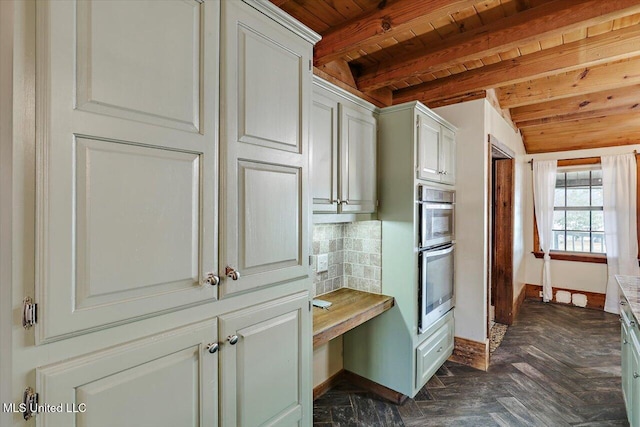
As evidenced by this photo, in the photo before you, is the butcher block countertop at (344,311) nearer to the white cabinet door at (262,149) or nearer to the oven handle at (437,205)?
the white cabinet door at (262,149)

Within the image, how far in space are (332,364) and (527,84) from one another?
3397mm

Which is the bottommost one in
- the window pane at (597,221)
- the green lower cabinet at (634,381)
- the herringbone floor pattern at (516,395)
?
the herringbone floor pattern at (516,395)

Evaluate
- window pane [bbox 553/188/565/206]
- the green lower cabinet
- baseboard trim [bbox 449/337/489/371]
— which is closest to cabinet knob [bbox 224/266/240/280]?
the green lower cabinet

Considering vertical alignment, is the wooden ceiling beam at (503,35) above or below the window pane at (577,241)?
above

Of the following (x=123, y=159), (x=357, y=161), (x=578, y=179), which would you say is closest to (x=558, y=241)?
(x=578, y=179)

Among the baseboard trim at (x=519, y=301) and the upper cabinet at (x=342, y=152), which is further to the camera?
the baseboard trim at (x=519, y=301)

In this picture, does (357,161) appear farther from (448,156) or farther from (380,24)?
(448,156)

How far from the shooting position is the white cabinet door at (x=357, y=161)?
2.15m

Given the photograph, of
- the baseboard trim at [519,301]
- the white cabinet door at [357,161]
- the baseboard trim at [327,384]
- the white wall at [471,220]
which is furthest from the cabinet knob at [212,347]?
the baseboard trim at [519,301]

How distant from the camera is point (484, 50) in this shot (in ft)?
7.21

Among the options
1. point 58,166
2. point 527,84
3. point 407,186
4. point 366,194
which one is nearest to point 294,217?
point 58,166

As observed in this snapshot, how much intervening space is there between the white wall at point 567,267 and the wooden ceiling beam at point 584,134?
0.28 ft

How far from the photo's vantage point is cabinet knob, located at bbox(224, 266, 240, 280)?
1.14m

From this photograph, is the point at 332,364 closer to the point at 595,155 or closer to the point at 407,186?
the point at 407,186
